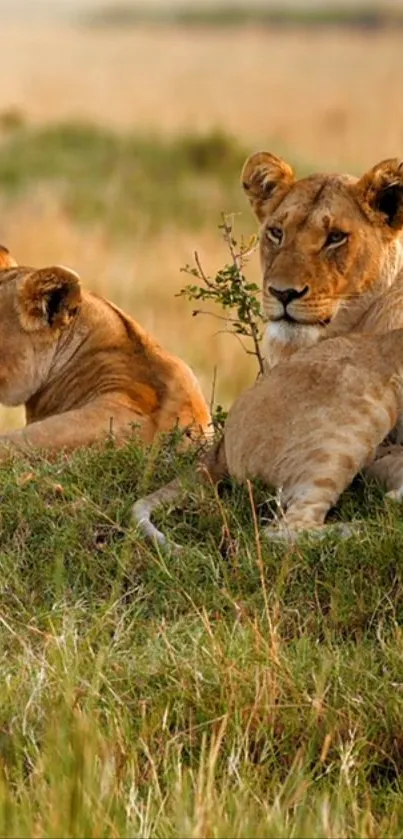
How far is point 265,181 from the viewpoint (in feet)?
18.1

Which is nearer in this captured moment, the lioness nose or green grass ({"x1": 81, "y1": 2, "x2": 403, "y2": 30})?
the lioness nose

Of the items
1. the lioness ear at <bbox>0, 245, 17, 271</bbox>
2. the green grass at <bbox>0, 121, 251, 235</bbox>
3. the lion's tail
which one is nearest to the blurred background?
the green grass at <bbox>0, 121, 251, 235</bbox>

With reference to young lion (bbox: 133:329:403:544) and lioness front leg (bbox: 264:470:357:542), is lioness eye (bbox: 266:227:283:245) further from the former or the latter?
lioness front leg (bbox: 264:470:357:542)

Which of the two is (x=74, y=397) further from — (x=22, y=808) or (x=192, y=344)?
(x=192, y=344)

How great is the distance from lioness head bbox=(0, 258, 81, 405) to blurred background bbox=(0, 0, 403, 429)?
2298 mm

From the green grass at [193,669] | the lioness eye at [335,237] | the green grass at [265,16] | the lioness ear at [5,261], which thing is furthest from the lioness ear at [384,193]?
the green grass at [265,16]

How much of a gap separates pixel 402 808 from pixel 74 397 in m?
2.59

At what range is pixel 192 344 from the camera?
12.6 metres

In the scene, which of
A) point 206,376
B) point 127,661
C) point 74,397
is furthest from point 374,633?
point 206,376

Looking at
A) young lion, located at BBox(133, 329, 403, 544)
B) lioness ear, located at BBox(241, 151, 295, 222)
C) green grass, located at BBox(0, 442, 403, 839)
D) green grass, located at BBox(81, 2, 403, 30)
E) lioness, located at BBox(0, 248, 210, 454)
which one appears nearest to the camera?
green grass, located at BBox(0, 442, 403, 839)

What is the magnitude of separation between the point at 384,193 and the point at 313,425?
2.92 feet

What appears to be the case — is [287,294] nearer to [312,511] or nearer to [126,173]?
[312,511]

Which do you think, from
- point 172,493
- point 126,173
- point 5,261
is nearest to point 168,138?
point 126,173

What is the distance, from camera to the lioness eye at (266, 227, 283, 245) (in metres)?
5.31
